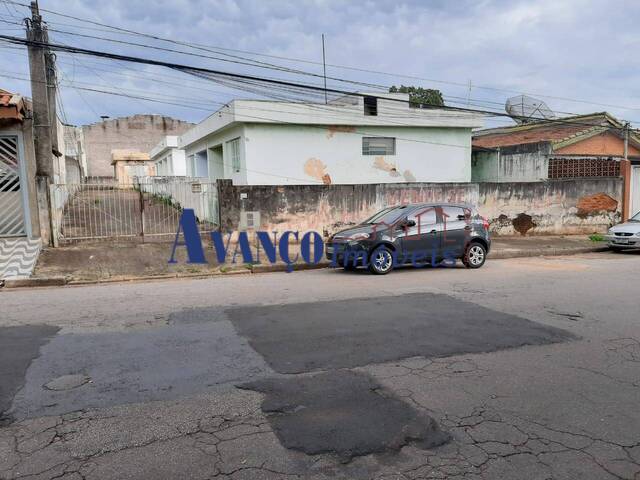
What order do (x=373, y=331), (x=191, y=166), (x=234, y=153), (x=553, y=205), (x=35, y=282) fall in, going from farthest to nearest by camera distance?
(x=191, y=166), (x=234, y=153), (x=553, y=205), (x=35, y=282), (x=373, y=331)

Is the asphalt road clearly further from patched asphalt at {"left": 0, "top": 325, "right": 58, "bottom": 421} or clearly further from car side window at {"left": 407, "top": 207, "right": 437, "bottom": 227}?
car side window at {"left": 407, "top": 207, "right": 437, "bottom": 227}

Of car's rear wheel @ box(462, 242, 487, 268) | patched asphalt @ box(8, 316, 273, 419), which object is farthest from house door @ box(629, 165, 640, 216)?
patched asphalt @ box(8, 316, 273, 419)

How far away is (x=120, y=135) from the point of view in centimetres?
4778

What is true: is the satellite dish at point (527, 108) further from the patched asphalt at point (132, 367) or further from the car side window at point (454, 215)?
the patched asphalt at point (132, 367)

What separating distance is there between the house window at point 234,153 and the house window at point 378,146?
16.6 feet

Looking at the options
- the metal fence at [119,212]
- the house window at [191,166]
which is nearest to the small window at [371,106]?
the metal fence at [119,212]

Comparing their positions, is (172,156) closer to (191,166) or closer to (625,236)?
(191,166)

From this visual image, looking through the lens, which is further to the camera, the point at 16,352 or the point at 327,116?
the point at 327,116

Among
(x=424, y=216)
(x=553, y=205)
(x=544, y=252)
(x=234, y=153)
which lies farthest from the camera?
(x=234, y=153)

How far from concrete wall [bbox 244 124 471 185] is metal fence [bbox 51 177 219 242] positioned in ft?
10.2

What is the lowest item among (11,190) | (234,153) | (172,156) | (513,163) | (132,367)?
(132,367)

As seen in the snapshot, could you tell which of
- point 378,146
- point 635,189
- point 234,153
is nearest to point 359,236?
point 234,153

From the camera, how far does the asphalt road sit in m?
3.21

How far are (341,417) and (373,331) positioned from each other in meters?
2.38
